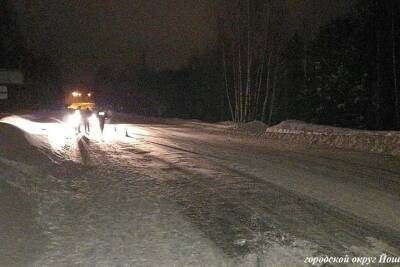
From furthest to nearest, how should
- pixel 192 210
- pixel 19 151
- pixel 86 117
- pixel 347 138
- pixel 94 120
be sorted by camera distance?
pixel 94 120, pixel 86 117, pixel 347 138, pixel 19 151, pixel 192 210

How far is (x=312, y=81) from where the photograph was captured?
45531 millimetres

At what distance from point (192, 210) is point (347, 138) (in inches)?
598

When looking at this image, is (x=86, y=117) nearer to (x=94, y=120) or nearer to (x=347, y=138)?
(x=94, y=120)

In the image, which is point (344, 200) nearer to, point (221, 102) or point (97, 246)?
point (97, 246)

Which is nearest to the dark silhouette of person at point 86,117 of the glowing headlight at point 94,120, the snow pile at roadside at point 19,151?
the glowing headlight at point 94,120

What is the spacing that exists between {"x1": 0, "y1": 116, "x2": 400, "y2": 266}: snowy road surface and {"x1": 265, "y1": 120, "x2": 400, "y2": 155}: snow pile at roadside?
4.22 metres

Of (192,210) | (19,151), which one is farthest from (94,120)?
(192,210)

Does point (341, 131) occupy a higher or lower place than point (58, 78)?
lower

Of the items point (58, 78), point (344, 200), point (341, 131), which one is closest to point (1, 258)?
point (344, 200)

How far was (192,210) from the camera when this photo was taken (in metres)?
9.38

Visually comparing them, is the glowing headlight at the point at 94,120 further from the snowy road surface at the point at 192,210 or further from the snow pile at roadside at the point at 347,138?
the snowy road surface at the point at 192,210

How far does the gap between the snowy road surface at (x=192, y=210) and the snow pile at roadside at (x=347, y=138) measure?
13.9 ft

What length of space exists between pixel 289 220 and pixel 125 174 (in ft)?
18.5

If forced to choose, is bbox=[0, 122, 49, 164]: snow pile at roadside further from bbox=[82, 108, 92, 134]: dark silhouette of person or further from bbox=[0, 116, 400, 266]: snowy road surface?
bbox=[82, 108, 92, 134]: dark silhouette of person
